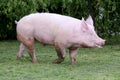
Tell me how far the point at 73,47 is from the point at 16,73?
6.15 feet

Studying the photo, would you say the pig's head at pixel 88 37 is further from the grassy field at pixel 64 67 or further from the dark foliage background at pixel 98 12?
the dark foliage background at pixel 98 12

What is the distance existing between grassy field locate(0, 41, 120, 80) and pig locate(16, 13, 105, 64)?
0.42 metres

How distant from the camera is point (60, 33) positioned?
32.8 ft

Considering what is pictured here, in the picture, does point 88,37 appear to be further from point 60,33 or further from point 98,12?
point 98,12

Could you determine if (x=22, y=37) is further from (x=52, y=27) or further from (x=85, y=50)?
(x=85, y=50)

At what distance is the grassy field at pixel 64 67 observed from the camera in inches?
327

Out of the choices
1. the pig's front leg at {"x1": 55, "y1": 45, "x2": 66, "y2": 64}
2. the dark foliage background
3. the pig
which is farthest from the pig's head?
the dark foliage background

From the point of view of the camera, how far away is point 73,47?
10102 mm

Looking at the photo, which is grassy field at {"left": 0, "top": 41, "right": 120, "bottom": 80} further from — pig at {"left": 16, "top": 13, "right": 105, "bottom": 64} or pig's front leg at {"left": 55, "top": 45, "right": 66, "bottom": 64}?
pig at {"left": 16, "top": 13, "right": 105, "bottom": 64}

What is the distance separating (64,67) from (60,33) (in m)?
0.84

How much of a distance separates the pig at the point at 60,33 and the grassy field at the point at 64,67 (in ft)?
1.38

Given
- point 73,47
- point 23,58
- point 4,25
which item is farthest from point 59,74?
point 4,25

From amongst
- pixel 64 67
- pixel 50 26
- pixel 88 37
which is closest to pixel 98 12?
pixel 50 26

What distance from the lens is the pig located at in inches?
391
